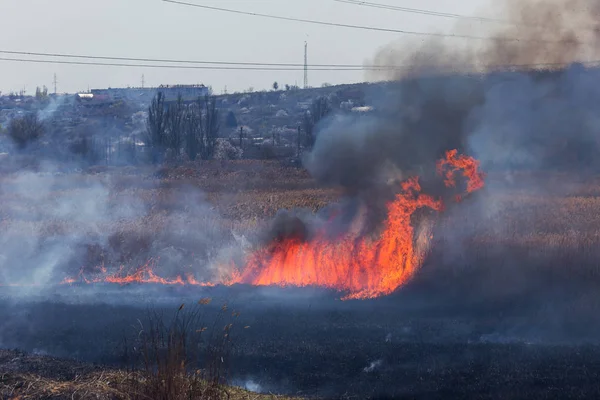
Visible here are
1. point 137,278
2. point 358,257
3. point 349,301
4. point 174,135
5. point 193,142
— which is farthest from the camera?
point 174,135

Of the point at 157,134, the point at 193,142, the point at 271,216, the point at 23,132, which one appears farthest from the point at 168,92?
the point at 271,216

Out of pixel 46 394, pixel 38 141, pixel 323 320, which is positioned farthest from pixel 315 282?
pixel 38 141

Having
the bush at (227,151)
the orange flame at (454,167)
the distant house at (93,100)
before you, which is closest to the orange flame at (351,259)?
the orange flame at (454,167)

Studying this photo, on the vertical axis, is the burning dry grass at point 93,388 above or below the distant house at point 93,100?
below

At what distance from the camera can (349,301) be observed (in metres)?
23.1

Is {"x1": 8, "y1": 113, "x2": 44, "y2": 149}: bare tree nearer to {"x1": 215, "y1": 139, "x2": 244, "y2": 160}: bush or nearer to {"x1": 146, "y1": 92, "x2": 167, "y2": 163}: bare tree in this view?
{"x1": 146, "y1": 92, "x2": 167, "y2": 163}: bare tree

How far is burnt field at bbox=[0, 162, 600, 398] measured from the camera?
16.0 metres

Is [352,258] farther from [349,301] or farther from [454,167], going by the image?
[454,167]

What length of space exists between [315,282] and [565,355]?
10.2 meters

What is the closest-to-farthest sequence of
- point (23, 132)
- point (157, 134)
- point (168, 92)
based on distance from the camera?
point (23, 132)
point (157, 134)
point (168, 92)

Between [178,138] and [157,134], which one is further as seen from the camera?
[157,134]

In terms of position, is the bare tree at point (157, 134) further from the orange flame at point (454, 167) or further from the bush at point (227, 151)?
the orange flame at point (454, 167)

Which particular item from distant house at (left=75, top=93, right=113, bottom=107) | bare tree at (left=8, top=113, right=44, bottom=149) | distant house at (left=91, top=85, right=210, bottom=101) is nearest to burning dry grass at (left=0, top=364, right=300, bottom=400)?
bare tree at (left=8, top=113, right=44, bottom=149)

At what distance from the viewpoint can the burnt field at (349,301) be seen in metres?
16.0
